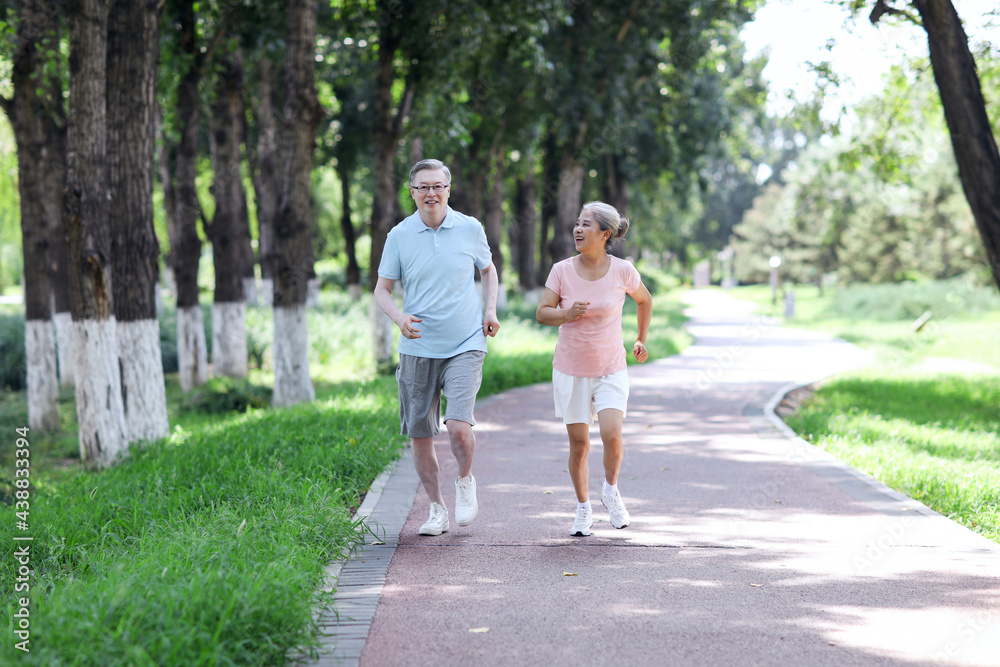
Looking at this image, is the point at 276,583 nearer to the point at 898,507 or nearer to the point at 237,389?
the point at 898,507

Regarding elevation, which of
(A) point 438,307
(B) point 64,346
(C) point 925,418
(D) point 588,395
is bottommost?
(C) point 925,418

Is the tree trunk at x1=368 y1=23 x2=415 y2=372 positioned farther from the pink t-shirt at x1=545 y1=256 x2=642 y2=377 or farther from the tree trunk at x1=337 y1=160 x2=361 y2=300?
the tree trunk at x1=337 y1=160 x2=361 y2=300

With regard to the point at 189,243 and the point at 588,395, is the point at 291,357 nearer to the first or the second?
the point at 189,243

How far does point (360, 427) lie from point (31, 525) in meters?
3.14

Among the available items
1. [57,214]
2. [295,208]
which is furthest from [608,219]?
[57,214]

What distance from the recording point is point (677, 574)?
4.61 meters

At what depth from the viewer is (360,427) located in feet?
26.6

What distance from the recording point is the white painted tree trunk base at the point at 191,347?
1408 cm

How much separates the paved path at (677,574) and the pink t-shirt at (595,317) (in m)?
1.06

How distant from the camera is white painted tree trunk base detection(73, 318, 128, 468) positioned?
8.02 metres

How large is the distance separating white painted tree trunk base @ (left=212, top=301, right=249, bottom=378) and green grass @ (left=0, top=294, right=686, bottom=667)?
4.04m

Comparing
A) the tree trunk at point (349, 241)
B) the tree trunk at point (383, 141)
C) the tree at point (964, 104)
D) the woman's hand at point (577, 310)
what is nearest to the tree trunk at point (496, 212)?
the tree trunk at point (349, 241)

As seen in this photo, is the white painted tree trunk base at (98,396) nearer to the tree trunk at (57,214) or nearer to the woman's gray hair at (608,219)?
the tree trunk at (57,214)

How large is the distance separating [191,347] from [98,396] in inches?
248
